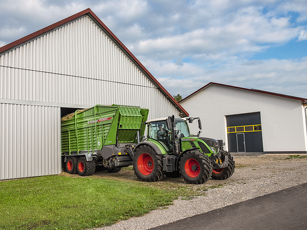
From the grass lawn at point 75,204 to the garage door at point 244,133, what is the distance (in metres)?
16.8

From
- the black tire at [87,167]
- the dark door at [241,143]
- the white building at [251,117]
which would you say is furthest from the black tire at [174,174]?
the dark door at [241,143]

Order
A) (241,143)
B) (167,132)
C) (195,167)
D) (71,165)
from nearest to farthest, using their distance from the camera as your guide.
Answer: (195,167) → (167,132) → (71,165) → (241,143)

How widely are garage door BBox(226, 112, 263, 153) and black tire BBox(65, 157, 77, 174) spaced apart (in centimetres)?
1591

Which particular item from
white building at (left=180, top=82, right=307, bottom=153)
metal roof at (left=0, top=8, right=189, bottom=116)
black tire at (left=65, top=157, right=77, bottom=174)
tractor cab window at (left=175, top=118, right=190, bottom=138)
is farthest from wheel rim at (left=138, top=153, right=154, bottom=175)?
white building at (left=180, top=82, right=307, bottom=153)

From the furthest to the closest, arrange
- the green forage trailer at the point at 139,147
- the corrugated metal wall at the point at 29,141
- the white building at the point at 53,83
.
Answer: the white building at the point at 53,83, the corrugated metal wall at the point at 29,141, the green forage trailer at the point at 139,147

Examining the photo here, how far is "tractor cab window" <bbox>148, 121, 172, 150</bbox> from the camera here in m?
9.88

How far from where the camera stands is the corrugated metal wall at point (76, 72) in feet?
38.6

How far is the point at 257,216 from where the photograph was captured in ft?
16.8

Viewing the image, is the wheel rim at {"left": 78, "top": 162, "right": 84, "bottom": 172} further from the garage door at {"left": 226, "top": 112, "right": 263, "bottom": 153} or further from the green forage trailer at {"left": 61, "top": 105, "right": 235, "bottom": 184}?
the garage door at {"left": 226, "top": 112, "right": 263, "bottom": 153}

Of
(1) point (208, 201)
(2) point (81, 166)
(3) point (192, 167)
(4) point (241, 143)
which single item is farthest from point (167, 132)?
(4) point (241, 143)

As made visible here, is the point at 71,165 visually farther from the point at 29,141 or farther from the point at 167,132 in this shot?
the point at 167,132

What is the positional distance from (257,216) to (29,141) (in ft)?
32.4

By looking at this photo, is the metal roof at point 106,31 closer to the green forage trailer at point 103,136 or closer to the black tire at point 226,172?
the green forage trailer at point 103,136

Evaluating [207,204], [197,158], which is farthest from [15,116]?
[207,204]
